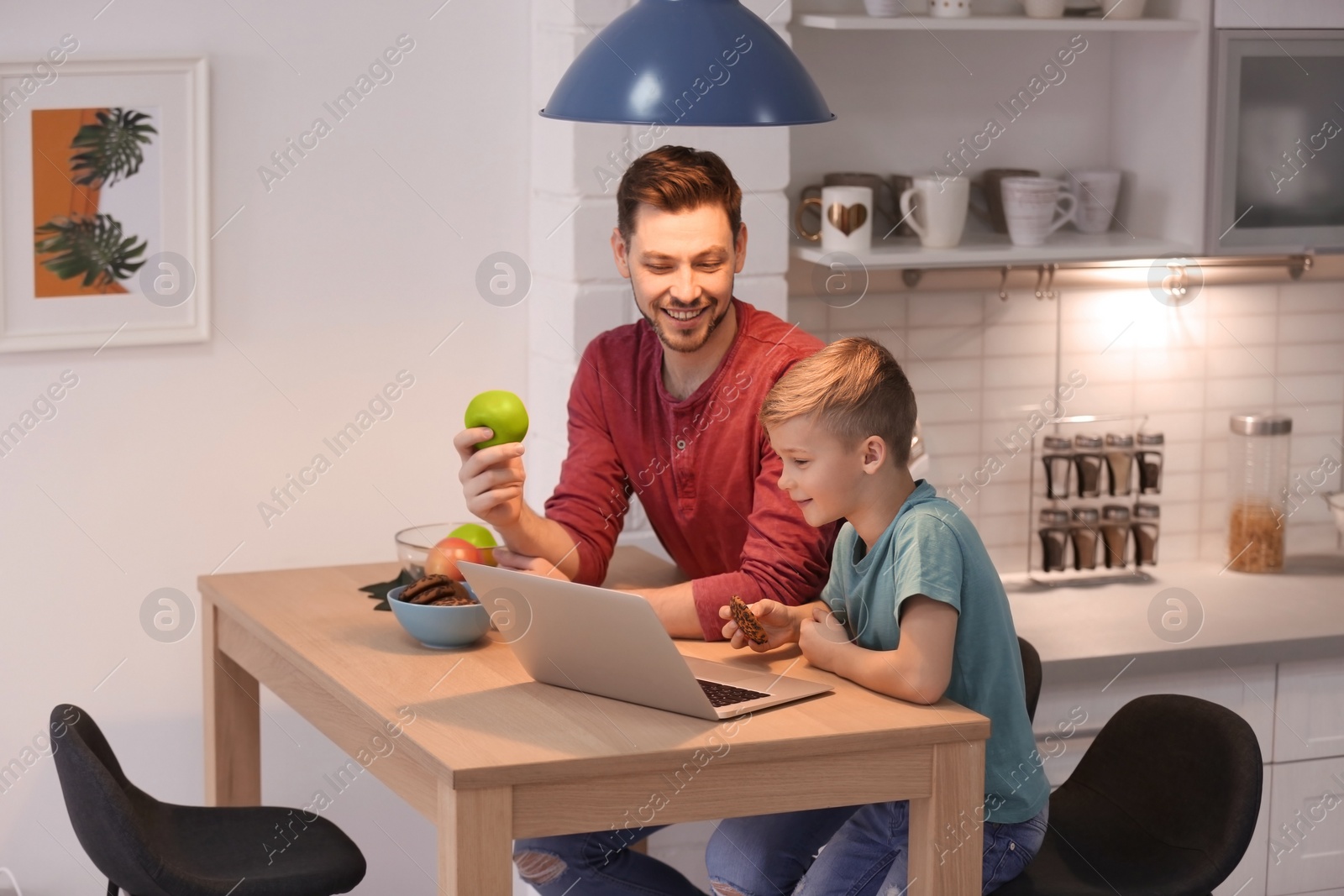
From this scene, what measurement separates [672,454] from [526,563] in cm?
26

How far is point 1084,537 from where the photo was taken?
310 centimetres

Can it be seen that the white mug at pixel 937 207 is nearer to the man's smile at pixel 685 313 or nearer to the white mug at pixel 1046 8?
the white mug at pixel 1046 8

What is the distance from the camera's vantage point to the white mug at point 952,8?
280 cm

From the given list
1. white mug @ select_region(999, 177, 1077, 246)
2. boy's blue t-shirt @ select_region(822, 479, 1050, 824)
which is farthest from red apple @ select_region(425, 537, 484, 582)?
white mug @ select_region(999, 177, 1077, 246)

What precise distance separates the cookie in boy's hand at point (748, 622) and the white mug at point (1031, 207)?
1.28 meters

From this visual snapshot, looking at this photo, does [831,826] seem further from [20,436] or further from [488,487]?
[20,436]

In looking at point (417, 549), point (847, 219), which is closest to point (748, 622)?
point (417, 549)

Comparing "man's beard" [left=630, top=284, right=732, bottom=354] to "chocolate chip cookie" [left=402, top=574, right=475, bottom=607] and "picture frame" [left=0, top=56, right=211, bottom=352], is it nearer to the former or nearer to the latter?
"chocolate chip cookie" [left=402, top=574, right=475, bottom=607]

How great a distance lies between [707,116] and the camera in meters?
1.66

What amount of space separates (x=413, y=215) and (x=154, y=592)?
2.58 ft

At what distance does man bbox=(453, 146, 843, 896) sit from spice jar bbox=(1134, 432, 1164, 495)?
120 centimetres

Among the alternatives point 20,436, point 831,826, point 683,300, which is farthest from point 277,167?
point 831,826

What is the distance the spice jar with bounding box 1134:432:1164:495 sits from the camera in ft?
10.2

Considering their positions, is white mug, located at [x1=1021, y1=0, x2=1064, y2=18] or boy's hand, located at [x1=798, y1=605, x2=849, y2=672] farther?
white mug, located at [x1=1021, y1=0, x2=1064, y2=18]
